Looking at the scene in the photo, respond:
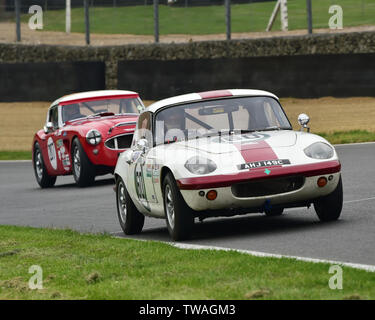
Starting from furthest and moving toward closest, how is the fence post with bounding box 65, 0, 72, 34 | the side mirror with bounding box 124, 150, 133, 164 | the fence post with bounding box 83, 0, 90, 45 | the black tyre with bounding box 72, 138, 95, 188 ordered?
1. the fence post with bounding box 65, 0, 72, 34
2. the fence post with bounding box 83, 0, 90, 45
3. the black tyre with bounding box 72, 138, 95, 188
4. the side mirror with bounding box 124, 150, 133, 164

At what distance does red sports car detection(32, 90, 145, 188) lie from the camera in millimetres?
18969

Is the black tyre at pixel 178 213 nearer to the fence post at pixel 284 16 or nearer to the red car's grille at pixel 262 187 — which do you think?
the red car's grille at pixel 262 187

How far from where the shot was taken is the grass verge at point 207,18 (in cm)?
3497

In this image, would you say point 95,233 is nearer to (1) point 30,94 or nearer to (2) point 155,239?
(2) point 155,239

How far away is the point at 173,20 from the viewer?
3822cm

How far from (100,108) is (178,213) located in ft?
32.2

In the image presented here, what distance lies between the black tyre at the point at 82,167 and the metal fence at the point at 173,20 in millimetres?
12662

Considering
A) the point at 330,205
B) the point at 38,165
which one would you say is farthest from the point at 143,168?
the point at 38,165

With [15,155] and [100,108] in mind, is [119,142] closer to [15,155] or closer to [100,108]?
[100,108]

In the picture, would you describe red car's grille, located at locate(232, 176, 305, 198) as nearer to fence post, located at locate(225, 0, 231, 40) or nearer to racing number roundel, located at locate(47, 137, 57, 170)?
racing number roundel, located at locate(47, 137, 57, 170)

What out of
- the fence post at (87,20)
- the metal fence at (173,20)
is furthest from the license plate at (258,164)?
the fence post at (87,20)

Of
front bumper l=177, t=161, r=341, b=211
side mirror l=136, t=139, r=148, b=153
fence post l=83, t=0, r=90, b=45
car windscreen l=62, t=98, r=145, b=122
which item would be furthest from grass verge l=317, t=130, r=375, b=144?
front bumper l=177, t=161, r=341, b=211

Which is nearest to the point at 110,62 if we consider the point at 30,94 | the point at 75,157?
the point at 30,94

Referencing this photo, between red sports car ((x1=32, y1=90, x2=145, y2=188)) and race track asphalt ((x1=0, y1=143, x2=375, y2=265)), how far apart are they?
375mm
